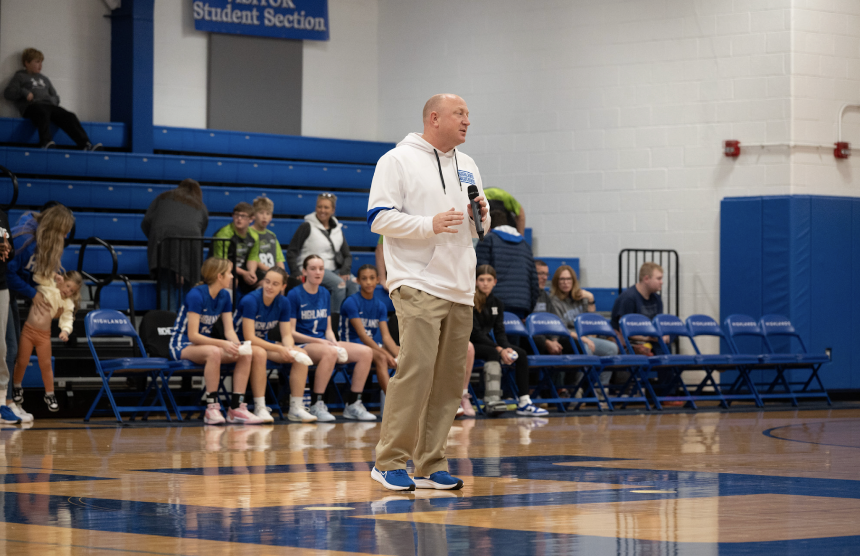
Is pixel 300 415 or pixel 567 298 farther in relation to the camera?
pixel 567 298

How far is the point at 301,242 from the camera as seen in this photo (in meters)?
10.7

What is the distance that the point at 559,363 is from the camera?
994cm

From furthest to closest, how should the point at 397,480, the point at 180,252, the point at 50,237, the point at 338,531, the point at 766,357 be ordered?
the point at 766,357, the point at 180,252, the point at 50,237, the point at 397,480, the point at 338,531

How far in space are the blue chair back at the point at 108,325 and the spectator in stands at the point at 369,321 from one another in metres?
1.62

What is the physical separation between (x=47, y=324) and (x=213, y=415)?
142 cm

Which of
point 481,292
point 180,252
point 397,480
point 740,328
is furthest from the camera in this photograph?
point 740,328

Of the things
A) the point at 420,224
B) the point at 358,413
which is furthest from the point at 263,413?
the point at 420,224

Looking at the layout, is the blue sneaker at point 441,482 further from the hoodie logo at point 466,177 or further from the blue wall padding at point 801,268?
the blue wall padding at point 801,268

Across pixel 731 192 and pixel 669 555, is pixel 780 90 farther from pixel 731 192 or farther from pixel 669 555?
pixel 669 555

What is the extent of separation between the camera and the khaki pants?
4375 mm

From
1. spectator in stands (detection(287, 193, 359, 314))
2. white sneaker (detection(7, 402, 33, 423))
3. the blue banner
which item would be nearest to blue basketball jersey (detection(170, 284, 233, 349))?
white sneaker (detection(7, 402, 33, 423))

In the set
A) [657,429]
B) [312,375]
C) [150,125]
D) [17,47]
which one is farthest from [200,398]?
[17,47]

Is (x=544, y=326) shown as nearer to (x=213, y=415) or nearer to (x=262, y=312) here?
(x=262, y=312)

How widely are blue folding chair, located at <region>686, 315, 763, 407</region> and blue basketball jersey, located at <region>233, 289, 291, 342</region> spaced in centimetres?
399
